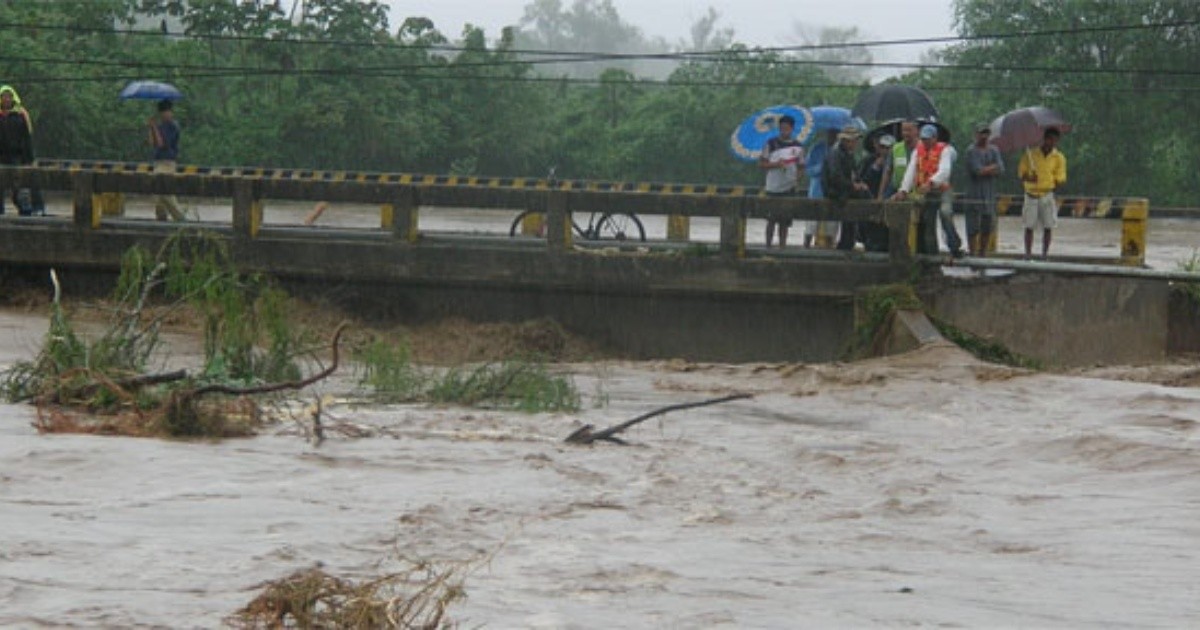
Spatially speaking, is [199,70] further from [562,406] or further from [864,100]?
[562,406]

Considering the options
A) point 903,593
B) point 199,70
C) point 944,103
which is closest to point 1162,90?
point 944,103

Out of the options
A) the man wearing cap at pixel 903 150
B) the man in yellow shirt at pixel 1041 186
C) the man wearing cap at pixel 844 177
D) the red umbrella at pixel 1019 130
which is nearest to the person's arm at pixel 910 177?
the man wearing cap at pixel 903 150

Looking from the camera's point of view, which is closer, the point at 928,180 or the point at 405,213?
the point at 405,213

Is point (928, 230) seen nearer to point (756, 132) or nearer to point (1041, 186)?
point (1041, 186)

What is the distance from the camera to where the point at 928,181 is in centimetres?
1856

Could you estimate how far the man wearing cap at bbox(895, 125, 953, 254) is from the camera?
17844mm

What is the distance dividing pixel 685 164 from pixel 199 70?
11.5m

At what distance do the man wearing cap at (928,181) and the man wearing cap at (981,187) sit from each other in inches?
48.2

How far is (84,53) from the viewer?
43531mm

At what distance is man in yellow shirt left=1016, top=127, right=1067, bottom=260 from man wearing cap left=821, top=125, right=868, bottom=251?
2419 millimetres

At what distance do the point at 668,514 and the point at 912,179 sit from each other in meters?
8.92

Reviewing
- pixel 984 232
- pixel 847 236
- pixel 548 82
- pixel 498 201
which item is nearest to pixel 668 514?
pixel 498 201

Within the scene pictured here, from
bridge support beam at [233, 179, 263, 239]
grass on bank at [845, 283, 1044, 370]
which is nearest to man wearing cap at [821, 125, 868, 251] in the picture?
grass on bank at [845, 283, 1044, 370]

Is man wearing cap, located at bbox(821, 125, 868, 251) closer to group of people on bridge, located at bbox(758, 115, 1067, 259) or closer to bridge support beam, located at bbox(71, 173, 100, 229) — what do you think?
group of people on bridge, located at bbox(758, 115, 1067, 259)
